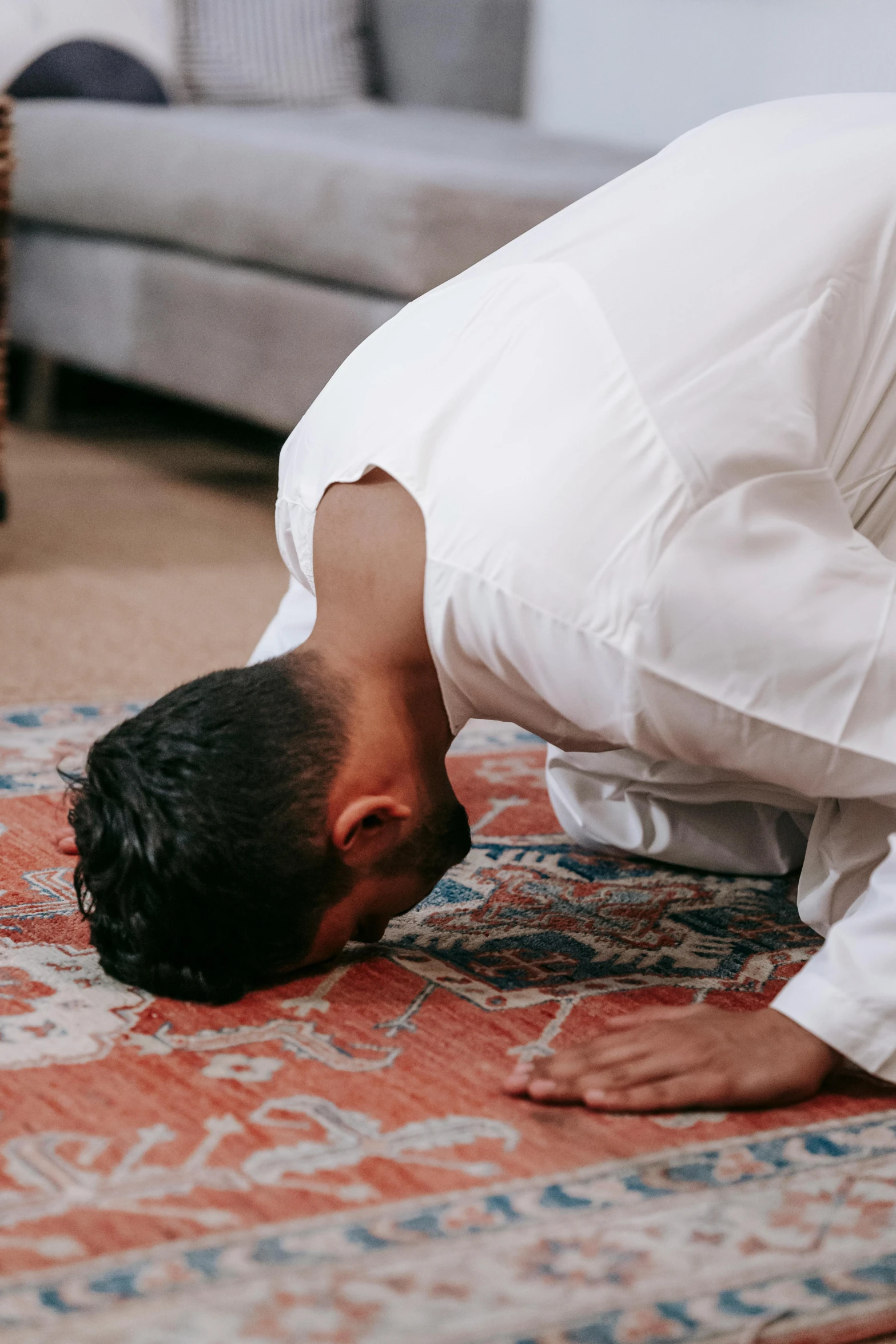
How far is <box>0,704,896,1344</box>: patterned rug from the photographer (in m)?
0.76

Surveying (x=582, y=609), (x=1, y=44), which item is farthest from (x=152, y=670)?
(x=1, y=44)

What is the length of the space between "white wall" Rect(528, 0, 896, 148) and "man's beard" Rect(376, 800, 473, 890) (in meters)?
2.04

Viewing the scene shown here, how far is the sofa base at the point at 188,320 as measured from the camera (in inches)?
95.7

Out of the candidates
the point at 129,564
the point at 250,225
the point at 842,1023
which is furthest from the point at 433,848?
the point at 250,225

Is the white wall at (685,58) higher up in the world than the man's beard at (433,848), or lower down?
higher up

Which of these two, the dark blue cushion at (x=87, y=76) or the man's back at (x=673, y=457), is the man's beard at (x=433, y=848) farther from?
the dark blue cushion at (x=87, y=76)

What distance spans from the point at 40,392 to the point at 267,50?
34.3 inches

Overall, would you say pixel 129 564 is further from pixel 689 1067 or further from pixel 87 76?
pixel 689 1067

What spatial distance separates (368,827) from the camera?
1.04 m

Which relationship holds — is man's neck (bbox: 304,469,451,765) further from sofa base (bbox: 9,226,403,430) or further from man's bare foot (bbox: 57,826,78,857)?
sofa base (bbox: 9,226,403,430)

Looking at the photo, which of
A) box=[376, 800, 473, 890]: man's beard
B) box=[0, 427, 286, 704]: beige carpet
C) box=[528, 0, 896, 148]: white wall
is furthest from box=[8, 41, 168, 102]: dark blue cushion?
box=[376, 800, 473, 890]: man's beard

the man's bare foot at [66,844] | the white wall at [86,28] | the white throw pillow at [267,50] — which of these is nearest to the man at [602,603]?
the man's bare foot at [66,844]

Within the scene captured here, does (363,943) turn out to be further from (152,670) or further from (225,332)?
(225,332)

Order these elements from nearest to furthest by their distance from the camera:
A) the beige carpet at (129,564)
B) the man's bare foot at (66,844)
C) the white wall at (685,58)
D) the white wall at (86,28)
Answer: the man's bare foot at (66,844) < the beige carpet at (129,564) < the white wall at (685,58) < the white wall at (86,28)
